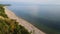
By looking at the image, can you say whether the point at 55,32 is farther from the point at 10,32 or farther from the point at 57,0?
the point at 57,0

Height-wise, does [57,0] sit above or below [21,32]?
above

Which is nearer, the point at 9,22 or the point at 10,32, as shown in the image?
the point at 10,32

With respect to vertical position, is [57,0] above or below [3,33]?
above

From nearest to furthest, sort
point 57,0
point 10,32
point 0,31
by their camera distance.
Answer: point 0,31
point 10,32
point 57,0

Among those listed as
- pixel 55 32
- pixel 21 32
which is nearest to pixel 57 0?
pixel 55 32

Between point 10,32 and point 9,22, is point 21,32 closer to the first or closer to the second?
point 10,32

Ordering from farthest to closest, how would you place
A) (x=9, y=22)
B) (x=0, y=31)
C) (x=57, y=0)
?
(x=57, y=0) → (x=9, y=22) → (x=0, y=31)

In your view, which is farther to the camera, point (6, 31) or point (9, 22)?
point (9, 22)

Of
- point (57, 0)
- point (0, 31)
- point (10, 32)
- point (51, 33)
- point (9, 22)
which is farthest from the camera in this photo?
point (57, 0)

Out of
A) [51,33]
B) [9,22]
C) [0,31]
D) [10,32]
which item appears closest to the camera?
[0,31]
